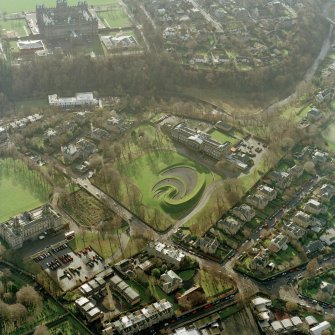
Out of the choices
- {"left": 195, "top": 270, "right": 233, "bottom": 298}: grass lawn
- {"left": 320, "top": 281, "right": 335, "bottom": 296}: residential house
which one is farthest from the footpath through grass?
{"left": 320, "top": 281, "right": 335, "bottom": 296}: residential house

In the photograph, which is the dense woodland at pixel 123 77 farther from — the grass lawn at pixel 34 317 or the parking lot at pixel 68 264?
the grass lawn at pixel 34 317

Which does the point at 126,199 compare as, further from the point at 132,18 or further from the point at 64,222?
the point at 132,18

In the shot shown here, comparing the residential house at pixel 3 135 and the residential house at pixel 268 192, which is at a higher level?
the residential house at pixel 3 135

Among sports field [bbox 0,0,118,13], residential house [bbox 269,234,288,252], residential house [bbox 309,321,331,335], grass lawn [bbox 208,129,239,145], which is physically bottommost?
residential house [bbox 309,321,331,335]

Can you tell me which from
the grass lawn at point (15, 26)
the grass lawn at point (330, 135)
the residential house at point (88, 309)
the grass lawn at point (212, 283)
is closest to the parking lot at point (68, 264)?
the residential house at point (88, 309)

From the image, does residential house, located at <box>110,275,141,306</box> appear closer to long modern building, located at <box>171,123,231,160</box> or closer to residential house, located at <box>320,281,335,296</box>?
residential house, located at <box>320,281,335,296</box>

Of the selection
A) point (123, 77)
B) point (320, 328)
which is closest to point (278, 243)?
point (320, 328)
